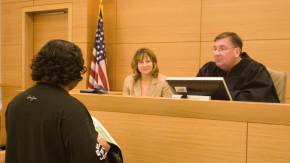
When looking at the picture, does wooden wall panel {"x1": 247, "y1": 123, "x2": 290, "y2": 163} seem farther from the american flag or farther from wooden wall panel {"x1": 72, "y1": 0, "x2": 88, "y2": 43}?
wooden wall panel {"x1": 72, "y1": 0, "x2": 88, "y2": 43}

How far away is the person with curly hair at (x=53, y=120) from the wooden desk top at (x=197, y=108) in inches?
30.5

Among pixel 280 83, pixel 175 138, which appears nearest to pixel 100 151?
pixel 175 138

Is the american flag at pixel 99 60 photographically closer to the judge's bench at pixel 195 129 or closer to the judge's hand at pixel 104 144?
the judge's bench at pixel 195 129

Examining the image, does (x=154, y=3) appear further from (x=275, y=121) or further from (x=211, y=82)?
(x=275, y=121)

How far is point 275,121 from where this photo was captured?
5.74 feet

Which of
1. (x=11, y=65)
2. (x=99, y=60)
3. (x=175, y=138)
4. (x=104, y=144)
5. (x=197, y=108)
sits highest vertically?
(x=99, y=60)

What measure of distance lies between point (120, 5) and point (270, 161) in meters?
3.93

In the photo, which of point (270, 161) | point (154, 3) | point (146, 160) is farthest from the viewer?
point (154, 3)

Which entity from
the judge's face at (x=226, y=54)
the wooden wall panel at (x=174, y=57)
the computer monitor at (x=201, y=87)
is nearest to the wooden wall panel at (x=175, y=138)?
the computer monitor at (x=201, y=87)

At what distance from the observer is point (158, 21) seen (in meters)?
4.66

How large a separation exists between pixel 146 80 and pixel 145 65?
238mm

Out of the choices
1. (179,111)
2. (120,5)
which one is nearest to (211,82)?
(179,111)

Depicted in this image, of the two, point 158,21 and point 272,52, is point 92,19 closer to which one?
point 158,21

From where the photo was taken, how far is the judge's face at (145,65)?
3.57 metres
